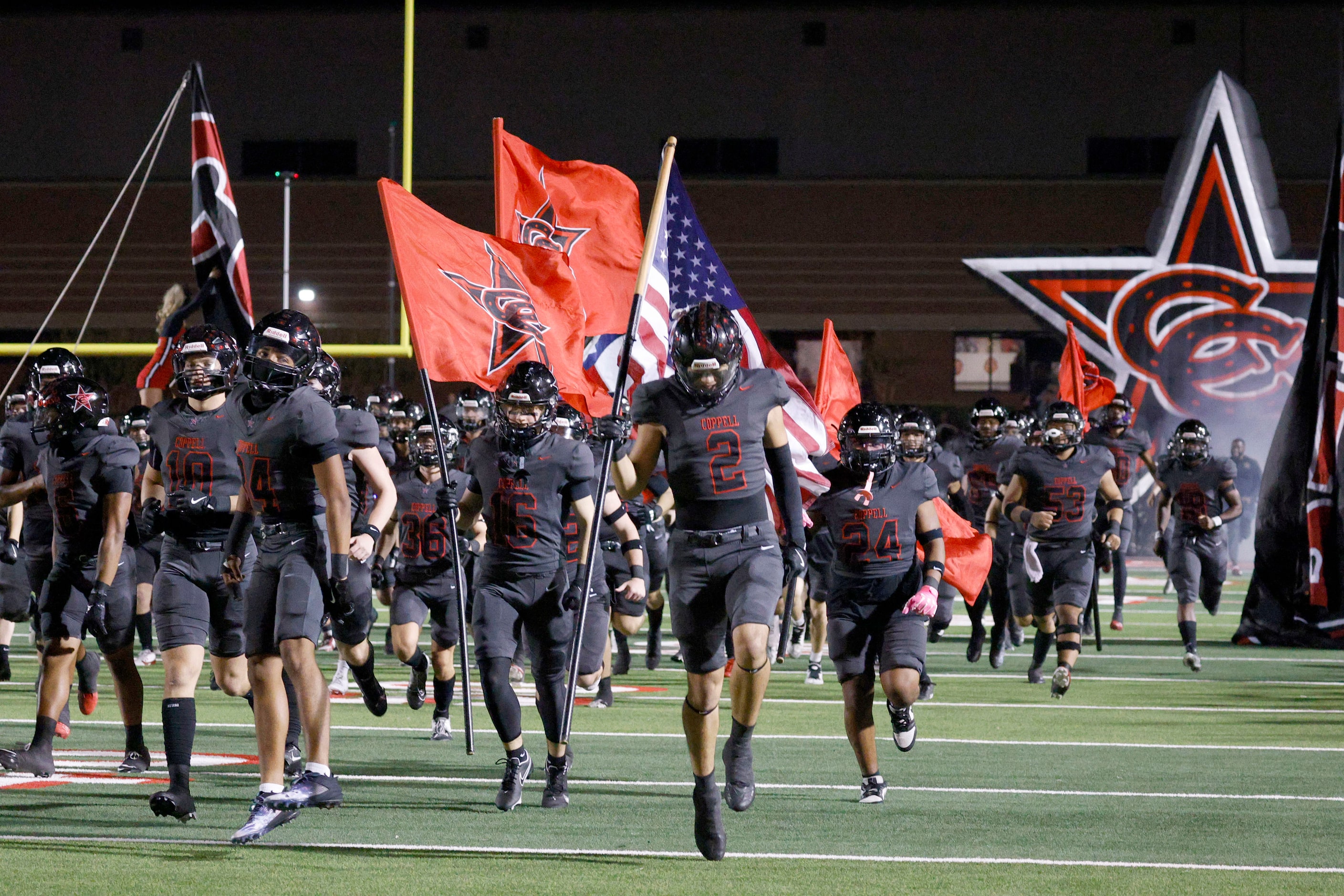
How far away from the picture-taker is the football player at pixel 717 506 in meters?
6.79

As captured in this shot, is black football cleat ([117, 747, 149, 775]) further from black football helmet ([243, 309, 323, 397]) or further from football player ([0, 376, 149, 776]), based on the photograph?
black football helmet ([243, 309, 323, 397])

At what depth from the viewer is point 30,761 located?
8398 millimetres

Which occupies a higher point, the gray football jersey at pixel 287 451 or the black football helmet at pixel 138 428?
the gray football jersey at pixel 287 451

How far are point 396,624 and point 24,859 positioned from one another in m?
4.42

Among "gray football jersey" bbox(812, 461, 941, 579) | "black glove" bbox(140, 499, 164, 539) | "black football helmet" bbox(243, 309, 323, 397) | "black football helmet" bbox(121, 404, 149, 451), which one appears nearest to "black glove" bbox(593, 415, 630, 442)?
"black football helmet" bbox(243, 309, 323, 397)

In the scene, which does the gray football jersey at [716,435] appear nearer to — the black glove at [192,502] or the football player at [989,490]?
the black glove at [192,502]

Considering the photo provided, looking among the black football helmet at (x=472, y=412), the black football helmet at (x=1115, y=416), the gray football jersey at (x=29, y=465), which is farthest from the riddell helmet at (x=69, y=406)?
the black football helmet at (x=1115, y=416)

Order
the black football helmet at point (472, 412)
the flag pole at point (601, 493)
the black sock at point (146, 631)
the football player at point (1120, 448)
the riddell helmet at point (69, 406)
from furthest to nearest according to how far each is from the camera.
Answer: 1. the football player at point (1120, 448)
2. the black football helmet at point (472, 412)
3. the black sock at point (146, 631)
4. the riddell helmet at point (69, 406)
5. the flag pole at point (601, 493)

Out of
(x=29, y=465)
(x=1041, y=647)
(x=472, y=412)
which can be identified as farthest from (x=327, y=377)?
(x=1041, y=647)

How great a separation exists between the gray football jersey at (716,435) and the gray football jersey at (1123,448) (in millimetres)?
11353

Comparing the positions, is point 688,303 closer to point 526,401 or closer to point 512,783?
point 526,401

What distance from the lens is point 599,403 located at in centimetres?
1184

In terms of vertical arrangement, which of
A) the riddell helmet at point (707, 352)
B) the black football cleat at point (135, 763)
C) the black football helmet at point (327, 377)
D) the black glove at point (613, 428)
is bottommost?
the black football cleat at point (135, 763)

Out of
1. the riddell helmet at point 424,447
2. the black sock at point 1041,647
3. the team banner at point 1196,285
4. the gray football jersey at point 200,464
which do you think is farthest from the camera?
the team banner at point 1196,285
